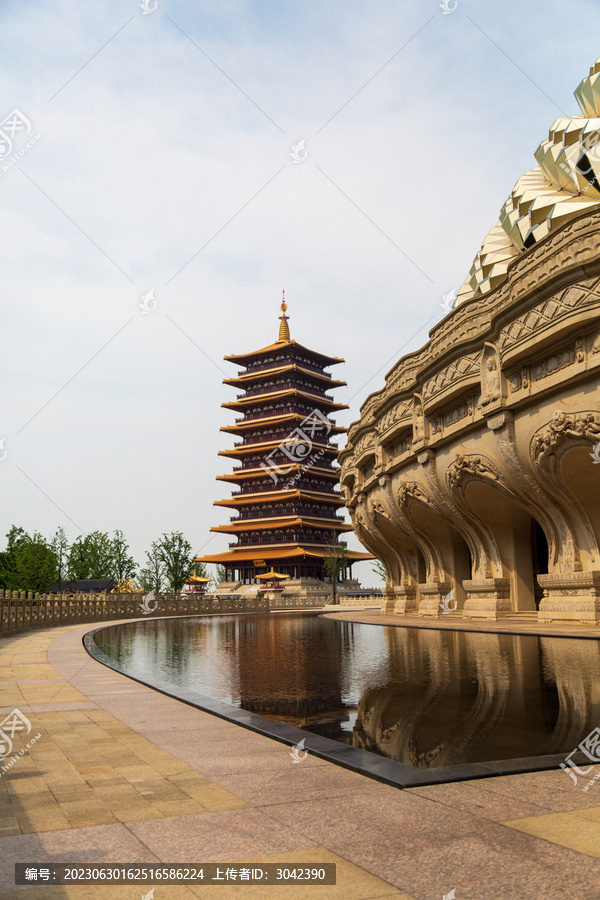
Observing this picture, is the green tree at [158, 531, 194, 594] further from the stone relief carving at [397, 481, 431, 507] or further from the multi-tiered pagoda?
the stone relief carving at [397, 481, 431, 507]

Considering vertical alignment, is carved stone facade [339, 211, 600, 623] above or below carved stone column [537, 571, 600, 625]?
above

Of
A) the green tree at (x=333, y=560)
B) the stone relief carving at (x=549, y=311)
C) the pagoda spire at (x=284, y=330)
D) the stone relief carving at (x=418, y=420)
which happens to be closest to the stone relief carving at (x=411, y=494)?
the stone relief carving at (x=418, y=420)

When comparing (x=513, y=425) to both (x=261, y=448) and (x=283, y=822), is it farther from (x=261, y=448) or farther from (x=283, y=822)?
(x=261, y=448)

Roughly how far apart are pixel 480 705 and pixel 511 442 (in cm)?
1364

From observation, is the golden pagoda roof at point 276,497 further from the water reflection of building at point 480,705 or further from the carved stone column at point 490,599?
the water reflection of building at point 480,705

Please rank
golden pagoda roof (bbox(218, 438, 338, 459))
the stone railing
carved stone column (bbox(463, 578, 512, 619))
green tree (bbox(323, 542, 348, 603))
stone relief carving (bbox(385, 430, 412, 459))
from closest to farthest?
1. carved stone column (bbox(463, 578, 512, 619))
2. the stone railing
3. stone relief carving (bbox(385, 430, 412, 459))
4. green tree (bbox(323, 542, 348, 603))
5. golden pagoda roof (bbox(218, 438, 338, 459))

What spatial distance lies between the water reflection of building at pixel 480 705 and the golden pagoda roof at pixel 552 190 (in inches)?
625

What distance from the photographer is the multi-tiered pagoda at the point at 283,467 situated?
72.3 m

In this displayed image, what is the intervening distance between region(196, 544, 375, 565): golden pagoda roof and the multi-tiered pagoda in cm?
11

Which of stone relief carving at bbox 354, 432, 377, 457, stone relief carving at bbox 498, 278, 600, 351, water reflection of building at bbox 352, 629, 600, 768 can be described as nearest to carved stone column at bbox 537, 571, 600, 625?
water reflection of building at bbox 352, 629, 600, 768

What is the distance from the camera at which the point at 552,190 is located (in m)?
27.6
